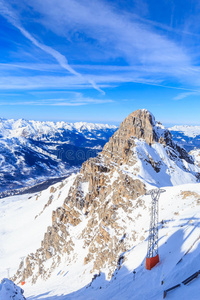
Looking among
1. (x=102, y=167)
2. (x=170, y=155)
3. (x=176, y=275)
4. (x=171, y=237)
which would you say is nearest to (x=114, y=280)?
(x=171, y=237)

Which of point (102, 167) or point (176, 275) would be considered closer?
point (176, 275)

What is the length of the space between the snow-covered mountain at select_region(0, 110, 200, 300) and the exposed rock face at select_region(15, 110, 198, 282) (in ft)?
1.07

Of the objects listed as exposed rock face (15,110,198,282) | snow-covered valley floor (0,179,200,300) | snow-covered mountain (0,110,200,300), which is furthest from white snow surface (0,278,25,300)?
exposed rock face (15,110,198,282)

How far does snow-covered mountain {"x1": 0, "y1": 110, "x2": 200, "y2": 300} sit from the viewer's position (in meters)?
30.4

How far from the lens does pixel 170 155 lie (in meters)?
94.4

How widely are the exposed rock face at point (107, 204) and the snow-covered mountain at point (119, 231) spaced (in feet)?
1.07

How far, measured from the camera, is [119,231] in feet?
184

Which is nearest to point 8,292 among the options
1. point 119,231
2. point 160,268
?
point 160,268

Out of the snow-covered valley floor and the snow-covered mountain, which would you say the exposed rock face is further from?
the snow-covered valley floor

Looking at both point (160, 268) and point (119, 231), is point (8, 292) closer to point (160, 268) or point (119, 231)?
point (160, 268)

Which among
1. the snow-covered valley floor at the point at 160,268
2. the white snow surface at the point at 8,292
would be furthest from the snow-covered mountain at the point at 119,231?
the white snow surface at the point at 8,292

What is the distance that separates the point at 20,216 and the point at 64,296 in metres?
126

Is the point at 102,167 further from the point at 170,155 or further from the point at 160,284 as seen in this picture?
the point at 160,284

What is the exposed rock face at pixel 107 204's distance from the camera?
2231 inches
